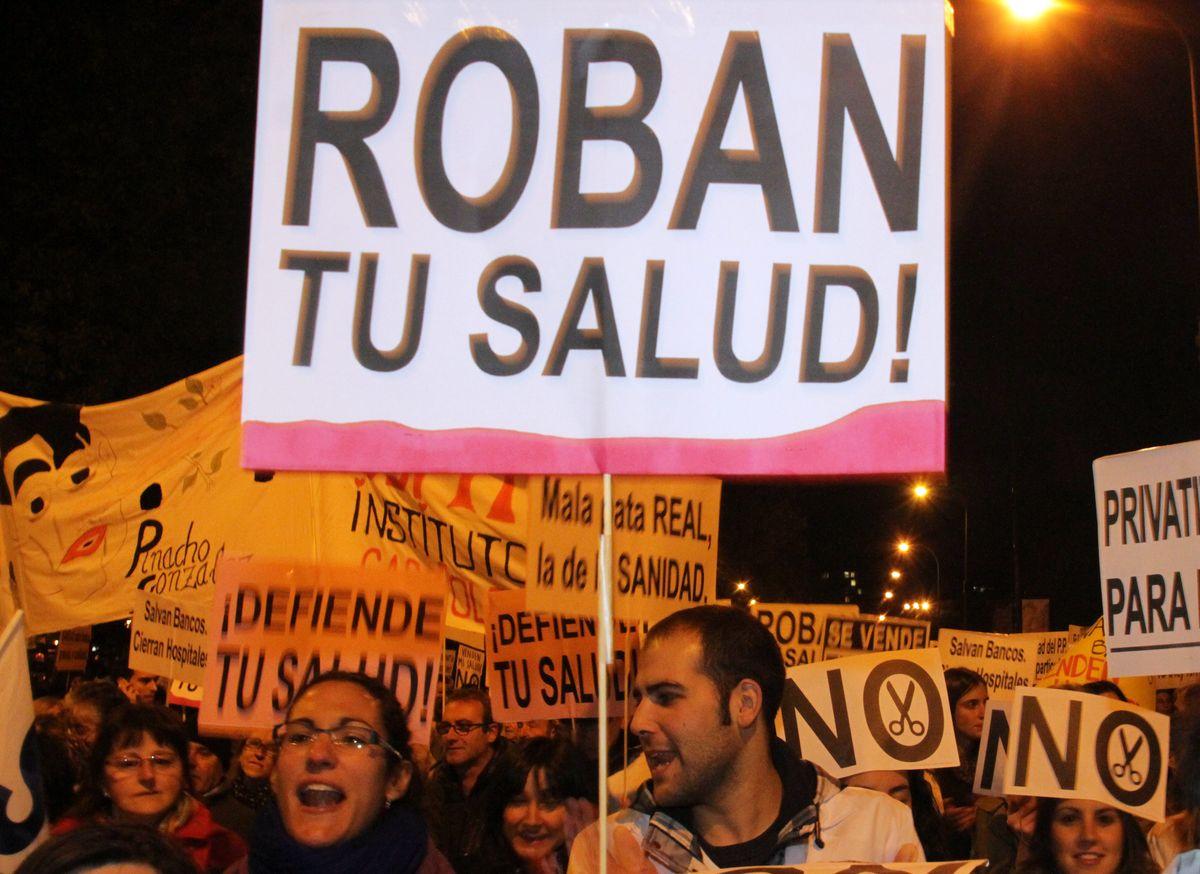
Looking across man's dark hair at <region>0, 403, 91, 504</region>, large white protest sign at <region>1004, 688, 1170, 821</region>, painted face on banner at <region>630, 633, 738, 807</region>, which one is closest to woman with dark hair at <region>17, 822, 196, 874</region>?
painted face on banner at <region>630, 633, 738, 807</region>

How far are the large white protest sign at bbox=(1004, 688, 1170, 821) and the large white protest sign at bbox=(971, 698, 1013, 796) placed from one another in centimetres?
103

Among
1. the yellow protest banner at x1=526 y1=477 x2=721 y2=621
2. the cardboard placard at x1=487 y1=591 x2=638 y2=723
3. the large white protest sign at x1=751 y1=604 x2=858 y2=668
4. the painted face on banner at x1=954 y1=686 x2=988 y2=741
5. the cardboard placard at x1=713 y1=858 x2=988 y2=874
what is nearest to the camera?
the cardboard placard at x1=713 y1=858 x2=988 y2=874

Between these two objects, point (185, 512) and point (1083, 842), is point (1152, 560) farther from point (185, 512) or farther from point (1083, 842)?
point (185, 512)

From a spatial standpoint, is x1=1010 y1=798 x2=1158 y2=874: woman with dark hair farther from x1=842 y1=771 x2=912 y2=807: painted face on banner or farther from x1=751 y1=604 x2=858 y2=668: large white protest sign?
x1=751 y1=604 x2=858 y2=668: large white protest sign

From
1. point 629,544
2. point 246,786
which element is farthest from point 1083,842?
point 246,786

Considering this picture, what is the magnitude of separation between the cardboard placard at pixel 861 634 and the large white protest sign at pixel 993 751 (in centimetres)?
305

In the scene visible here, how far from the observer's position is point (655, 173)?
330 cm

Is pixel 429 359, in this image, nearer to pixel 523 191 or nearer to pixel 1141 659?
pixel 523 191

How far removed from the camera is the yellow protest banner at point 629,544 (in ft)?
22.2

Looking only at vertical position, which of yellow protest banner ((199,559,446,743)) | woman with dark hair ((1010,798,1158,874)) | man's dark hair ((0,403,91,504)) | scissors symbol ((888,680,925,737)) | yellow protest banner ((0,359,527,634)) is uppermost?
man's dark hair ((0,403,91,504))

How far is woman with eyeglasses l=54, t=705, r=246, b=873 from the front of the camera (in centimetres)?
550

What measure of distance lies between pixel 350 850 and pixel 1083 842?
3.39m

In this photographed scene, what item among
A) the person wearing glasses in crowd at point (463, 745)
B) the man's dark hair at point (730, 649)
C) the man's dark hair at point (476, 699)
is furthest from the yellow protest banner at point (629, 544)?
the man's dark hair at point (730, 649)

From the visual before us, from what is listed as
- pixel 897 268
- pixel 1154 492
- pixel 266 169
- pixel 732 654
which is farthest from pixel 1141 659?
pixel 266 169
